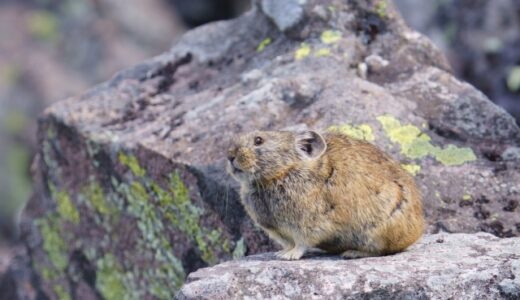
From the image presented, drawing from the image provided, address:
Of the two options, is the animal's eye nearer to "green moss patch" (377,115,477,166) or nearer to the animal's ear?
the animal's ear

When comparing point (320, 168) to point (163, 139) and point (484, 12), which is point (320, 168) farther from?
point (484, 12)

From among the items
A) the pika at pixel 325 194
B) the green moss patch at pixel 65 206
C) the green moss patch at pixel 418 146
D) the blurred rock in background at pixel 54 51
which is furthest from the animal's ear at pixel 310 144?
the blurred rock in background at pixel 54 51

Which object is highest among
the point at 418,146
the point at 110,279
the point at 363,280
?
the point at 418,146

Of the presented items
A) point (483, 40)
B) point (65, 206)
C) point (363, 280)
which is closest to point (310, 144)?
point (363, 280)

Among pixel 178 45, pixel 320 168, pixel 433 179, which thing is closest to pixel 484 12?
pixel 178 45

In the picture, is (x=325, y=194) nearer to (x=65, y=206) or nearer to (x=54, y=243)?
(x=65, y=206)

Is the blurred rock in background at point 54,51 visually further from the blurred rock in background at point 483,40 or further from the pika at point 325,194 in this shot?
the pika at point 325,194
